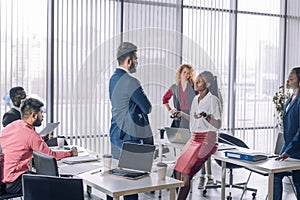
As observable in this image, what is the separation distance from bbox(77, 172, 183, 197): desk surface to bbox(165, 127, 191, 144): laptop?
1.59m

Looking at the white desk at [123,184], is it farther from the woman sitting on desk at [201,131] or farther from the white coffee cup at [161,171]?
the woman sitting on desk at [201,131]

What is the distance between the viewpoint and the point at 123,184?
3164mm

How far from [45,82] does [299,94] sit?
3.69m

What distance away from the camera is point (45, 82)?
252 inches

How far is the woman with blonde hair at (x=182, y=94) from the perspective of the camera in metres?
5.06

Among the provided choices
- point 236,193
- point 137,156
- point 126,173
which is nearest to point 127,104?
point 137,156

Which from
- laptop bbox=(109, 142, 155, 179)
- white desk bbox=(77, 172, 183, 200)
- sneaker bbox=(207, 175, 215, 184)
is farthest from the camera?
sneaker bbox=(207, 175, 215, 184)

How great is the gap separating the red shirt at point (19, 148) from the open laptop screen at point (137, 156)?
0.70 metres

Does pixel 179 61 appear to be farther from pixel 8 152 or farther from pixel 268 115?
pixel 8 152

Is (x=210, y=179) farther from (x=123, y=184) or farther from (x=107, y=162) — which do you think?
(x=123, y=184)

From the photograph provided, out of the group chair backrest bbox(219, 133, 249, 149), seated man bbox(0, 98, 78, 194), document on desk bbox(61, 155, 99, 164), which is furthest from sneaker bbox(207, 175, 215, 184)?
seated man bbox(0, 98, 78, 194)

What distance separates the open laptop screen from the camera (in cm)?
340

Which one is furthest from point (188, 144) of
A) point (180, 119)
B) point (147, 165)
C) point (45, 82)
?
point (45, 82)

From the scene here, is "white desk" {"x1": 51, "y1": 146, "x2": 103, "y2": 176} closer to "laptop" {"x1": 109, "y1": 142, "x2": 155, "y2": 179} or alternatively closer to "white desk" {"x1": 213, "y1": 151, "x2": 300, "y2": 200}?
"laptop" {"x1": 109, "y1": 142, "x2": 155, "y2": 179}
